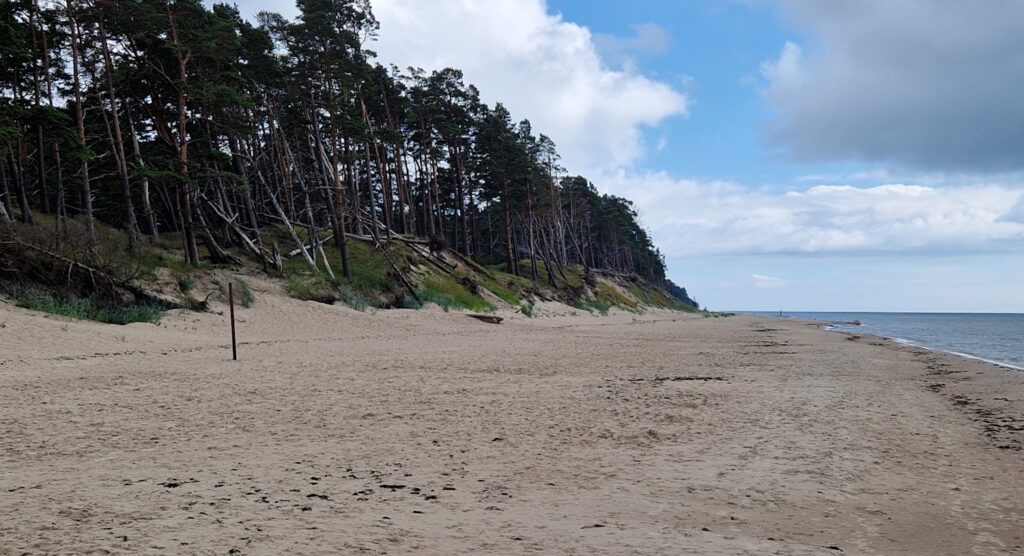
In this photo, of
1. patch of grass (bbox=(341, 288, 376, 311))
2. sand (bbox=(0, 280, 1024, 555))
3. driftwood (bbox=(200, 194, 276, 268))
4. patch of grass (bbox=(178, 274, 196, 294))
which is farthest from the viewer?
driftwood (bbox=(200, 194, 276, 268))

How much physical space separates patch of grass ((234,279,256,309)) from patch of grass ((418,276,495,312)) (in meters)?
10.1

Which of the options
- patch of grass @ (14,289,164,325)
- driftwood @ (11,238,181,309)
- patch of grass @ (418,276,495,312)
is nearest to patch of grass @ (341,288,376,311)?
patch of grass @ (418,276,495,312)

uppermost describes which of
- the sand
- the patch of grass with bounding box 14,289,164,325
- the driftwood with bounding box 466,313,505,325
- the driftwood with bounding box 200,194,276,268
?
the driftwood with bounding box 200,194,276,268

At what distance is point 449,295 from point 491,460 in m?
28.3

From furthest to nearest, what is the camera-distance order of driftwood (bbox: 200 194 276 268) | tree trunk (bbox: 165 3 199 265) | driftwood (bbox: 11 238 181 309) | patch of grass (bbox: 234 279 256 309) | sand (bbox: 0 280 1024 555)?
driftwood (bbox: 200 194 276 268) → tree trunk (bbox: 165 3 199 265) → patch of grass (bbox: 234 279 256 309) → driftwood (bbox: 11 238 181 309) → sand (bbox: 0 280 1024 555)

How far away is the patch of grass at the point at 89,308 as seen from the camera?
51.4 feet

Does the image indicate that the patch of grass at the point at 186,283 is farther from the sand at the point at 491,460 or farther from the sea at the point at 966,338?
the sea at the point at 966,338

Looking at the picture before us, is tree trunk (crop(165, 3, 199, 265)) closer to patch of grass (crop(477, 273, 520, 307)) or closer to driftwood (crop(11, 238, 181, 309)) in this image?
driftwood (crop(11, 238, 181, 309))

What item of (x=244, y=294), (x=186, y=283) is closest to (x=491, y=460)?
(x=186, y=283)

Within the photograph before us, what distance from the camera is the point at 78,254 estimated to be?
703 inches

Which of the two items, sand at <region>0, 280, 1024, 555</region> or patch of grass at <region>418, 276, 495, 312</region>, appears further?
patch of grass at <region>418, 276, 495, 312</region>

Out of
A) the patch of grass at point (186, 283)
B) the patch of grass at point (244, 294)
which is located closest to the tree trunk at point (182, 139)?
the patch of grass at point (244, 294)

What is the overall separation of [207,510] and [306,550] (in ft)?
3.60

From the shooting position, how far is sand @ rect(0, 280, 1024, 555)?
361 centimetres
